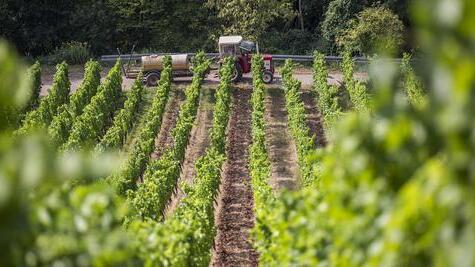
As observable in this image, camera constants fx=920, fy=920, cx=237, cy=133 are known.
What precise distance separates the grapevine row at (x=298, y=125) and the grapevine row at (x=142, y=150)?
3.88 m

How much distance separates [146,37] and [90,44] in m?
2.55

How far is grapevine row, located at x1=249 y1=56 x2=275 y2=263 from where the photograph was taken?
1076cm

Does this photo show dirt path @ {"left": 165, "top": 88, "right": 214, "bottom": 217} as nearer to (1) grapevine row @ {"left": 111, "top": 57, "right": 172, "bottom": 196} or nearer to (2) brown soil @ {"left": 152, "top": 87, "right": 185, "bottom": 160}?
(2) brown soil @ {"left": 152, "top": 87, "right": 185, "bottom": 160}

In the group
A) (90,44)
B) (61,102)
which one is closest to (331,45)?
(90,44)

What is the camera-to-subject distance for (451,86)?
151 inches

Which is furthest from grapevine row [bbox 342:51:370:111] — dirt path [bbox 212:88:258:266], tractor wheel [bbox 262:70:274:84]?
dirt path [bbox 212:88:258:266]

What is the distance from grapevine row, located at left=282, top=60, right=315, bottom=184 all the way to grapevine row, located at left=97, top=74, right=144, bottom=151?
482cm

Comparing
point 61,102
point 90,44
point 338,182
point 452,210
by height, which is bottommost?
point 90,44

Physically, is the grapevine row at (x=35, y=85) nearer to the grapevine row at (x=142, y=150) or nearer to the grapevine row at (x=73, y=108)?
the grapevine row at (x=73, y=108)

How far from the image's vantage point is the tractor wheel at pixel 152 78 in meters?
33.6

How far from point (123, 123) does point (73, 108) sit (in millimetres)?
1747

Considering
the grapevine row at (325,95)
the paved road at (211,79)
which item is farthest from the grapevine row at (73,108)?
the grapevine row at (325,95)

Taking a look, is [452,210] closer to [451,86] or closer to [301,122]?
[451,86]

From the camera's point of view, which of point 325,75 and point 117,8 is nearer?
point 325,75
